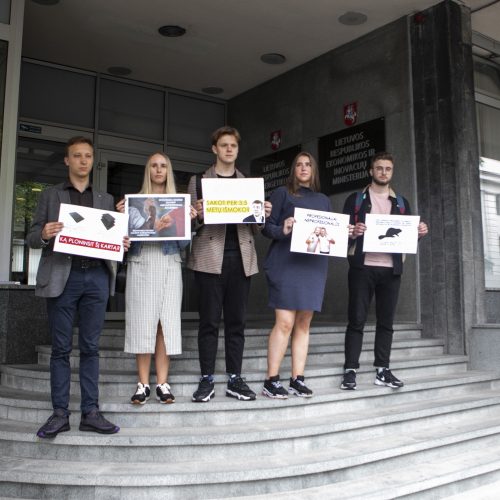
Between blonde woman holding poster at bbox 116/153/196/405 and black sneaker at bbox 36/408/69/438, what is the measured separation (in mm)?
454

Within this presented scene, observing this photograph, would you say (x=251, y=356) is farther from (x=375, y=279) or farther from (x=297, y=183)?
(x=297, y=183)

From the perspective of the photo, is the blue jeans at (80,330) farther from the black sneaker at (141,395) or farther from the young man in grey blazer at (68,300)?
the black sneaker at (141,395)

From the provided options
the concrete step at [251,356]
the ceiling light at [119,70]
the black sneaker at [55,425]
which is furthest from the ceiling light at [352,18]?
the black sneaker at [55,425]

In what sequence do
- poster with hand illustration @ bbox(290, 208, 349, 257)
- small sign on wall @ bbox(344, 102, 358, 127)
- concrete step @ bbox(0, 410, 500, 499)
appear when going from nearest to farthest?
concrete step @ bbox(0, 410, 500, 499) → poster with hand illustration @ bbox(290, 208, 349, 257) → small sign on wall @ bbox(344, 102, 358, 127)

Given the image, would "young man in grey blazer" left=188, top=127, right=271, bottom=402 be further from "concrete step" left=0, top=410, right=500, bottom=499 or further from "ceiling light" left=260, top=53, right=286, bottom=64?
"ceiling light" left=260, top=53, right=286, bottom=64

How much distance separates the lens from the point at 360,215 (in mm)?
4820

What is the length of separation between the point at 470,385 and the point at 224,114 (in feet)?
20.4

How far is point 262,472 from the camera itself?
3.34 metres

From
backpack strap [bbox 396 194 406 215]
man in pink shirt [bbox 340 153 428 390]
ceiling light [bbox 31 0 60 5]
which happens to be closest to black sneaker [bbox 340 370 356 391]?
man in pink shirt [bbox 340 153 428 390]

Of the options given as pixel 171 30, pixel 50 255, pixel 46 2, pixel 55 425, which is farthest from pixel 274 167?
pixel 55 425

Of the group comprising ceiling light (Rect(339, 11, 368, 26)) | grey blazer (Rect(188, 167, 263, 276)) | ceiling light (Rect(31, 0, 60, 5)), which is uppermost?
ceiling light (Rect(339, 11, 368, 26))

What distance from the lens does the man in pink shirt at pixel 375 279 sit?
471 cm

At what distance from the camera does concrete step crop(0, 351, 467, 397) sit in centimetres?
420

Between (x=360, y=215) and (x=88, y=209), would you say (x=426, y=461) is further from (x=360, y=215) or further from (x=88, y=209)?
(x=88, y=209)
